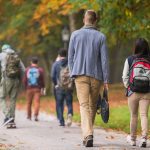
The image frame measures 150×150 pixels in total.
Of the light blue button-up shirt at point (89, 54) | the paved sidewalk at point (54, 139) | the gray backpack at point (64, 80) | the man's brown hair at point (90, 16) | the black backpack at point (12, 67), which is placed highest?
the man's brown hair at point (90, 16)

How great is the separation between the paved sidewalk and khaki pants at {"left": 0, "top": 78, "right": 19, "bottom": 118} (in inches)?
19.2

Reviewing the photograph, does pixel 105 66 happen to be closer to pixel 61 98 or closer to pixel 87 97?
pixel 87 97

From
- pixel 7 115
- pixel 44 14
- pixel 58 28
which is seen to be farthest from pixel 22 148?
pixel 58 28

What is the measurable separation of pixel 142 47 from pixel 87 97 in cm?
126

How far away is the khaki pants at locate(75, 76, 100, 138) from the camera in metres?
11.7

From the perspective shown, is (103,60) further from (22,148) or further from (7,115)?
(7,115)

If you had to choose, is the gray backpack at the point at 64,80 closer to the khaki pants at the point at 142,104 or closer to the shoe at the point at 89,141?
the khaki pants at the point at 142,104

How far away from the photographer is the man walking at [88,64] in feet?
38.8

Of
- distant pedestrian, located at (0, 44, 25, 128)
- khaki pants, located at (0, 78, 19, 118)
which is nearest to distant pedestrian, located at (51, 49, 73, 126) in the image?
distant pedestrian, located at (0, 44, 25, 128)

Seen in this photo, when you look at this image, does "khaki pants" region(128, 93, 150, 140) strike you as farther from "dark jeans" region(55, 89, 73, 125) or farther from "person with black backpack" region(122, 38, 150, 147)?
"dark jeans" region(55, 89, 73, 125)

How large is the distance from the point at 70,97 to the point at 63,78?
0.57 m

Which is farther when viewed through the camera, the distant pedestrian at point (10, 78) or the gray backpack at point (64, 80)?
the gray backpack at point (64, 80)

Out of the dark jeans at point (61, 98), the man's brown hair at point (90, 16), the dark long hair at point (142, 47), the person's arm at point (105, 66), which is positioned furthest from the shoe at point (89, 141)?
the dark jeans at point (61, 98)

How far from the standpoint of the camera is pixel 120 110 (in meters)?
Result: 23.2
